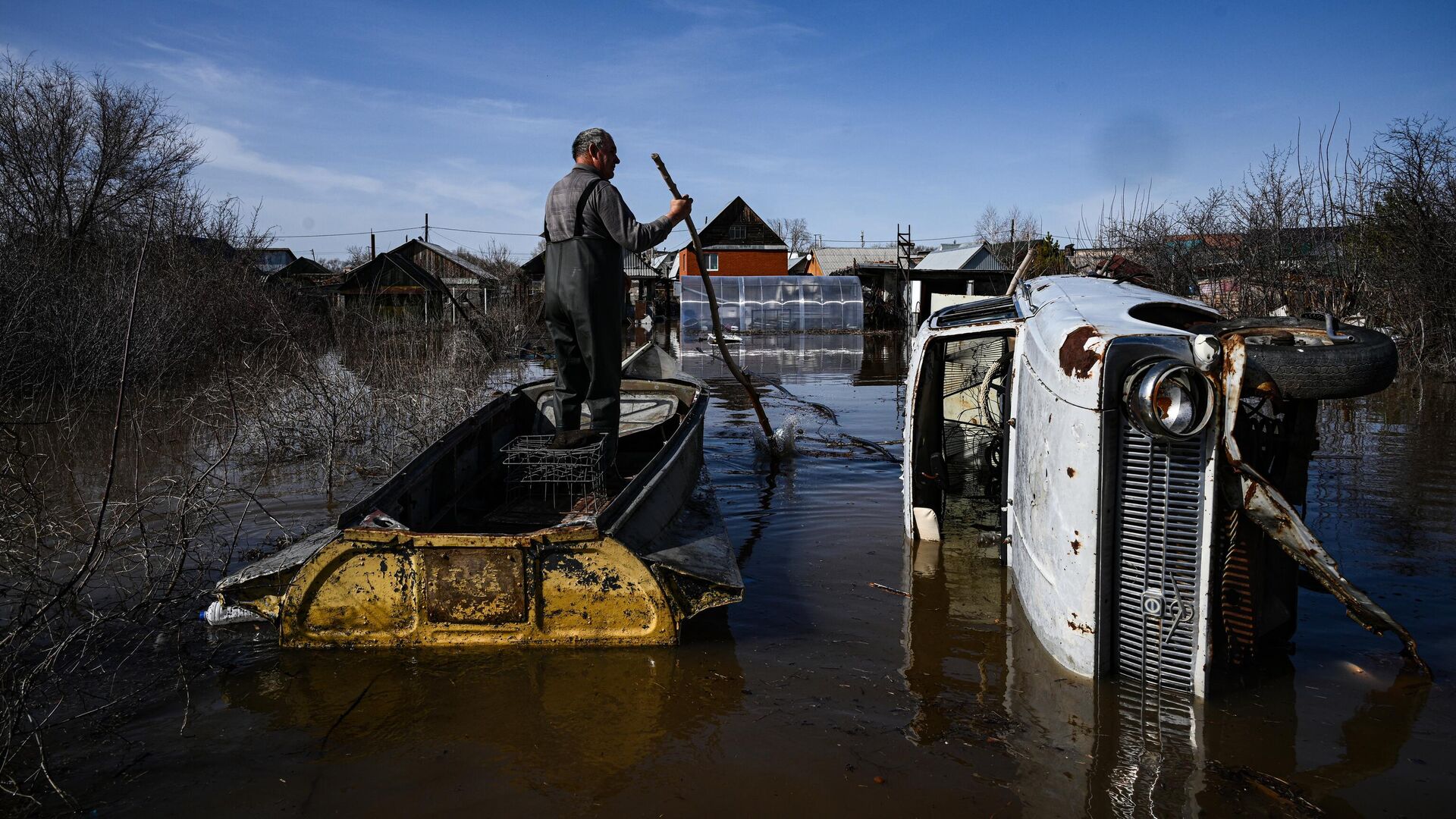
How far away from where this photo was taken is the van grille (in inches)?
134

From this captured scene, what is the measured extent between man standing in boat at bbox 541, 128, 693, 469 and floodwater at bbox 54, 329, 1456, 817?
1.74 m

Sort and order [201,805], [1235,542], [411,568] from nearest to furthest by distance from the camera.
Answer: [201,805]
[1235,542]
[411,568]


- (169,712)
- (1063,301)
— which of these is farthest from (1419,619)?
(169,712)

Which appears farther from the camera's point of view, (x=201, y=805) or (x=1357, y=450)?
(x=1357, y=450)

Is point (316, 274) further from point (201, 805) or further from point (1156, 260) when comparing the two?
point (201, 805)

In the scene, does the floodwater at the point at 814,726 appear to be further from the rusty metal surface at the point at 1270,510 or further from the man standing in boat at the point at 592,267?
the man standing in boat at the point at 592,267

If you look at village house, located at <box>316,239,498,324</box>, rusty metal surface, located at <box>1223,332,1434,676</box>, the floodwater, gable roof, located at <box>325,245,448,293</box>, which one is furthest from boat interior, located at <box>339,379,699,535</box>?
gable roof, located at <box>325,245,448,293</box>

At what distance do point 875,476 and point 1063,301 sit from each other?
4341 millimetres

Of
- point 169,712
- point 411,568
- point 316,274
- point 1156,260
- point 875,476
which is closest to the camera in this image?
point 169,712

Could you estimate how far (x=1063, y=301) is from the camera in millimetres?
4695

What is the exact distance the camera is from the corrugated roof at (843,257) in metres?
54.8

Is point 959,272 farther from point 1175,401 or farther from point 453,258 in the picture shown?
point 1175,401

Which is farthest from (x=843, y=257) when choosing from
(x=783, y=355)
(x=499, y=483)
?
(x=499, y=483)

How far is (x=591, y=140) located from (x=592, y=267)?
850mm
